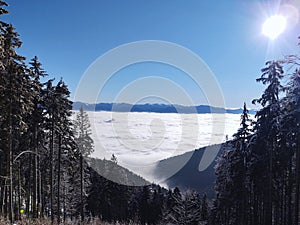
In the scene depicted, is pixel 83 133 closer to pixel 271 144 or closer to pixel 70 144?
pixel 70 144

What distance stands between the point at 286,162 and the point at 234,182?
26.4ft

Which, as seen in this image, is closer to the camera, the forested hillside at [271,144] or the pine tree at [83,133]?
the forested hillside at [271,144]

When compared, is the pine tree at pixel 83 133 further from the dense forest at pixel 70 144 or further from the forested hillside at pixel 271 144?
the forested hillside at pixel 271 144

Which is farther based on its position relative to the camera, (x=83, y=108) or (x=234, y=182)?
(x=83, y=108)

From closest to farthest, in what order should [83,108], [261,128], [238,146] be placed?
[261,128] < [238,146] < [83,108]

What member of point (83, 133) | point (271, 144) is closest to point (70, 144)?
point (83, 133)

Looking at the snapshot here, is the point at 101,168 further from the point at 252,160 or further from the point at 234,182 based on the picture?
the point at 252,160

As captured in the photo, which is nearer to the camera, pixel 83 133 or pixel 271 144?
pixel 271 144

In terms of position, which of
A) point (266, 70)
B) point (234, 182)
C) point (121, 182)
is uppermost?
point (266, 70)

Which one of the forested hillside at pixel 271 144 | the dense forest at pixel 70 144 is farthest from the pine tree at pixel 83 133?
the forested hillside at pixel 271 144

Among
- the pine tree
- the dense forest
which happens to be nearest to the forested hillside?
the dense forest

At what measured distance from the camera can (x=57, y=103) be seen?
26.1 m

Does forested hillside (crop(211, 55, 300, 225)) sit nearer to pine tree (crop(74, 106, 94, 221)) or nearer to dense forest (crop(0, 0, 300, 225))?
dense forest (crop(0, 0, 300, 225))

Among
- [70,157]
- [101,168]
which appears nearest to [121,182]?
[101,168]
